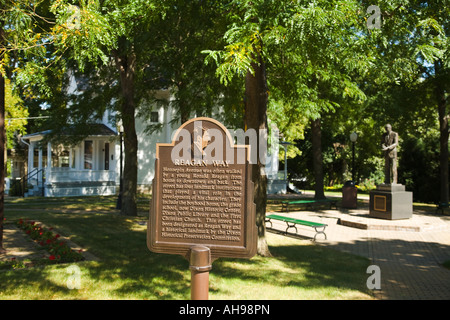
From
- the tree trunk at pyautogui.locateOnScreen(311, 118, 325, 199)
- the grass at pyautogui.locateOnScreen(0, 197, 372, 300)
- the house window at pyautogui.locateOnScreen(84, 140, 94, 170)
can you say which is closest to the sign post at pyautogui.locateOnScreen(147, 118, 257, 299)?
the grass at pyautogui.locateOnScreen(0, 197, 372, 300)

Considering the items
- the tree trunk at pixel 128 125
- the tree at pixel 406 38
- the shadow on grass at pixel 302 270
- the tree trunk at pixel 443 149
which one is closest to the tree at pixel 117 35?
the tree trunk at pixel 128 125

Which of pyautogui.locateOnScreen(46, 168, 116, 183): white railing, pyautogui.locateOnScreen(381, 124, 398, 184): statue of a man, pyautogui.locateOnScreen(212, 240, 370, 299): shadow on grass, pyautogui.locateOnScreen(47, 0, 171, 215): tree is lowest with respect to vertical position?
pyautogui.locateOnScreen(212, 240, 370, 299): shadow on grass

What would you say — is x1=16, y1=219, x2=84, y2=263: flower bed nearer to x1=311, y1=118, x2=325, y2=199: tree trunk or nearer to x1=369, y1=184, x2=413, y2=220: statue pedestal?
x1=369, y1=184, x2=413, y2=220: statue pedestal

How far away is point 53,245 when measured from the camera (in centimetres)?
919

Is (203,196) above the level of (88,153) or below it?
below

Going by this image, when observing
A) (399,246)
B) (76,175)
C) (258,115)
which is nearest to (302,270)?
(258,115)

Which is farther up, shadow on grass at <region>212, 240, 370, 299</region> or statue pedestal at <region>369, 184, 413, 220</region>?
statue pedestal at <region>369, 184, 413, 220</region>

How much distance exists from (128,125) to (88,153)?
1739cm

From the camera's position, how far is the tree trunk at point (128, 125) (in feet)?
48.7

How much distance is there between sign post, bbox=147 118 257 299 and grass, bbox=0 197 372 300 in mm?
2200

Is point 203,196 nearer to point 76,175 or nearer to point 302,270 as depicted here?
point 302,270

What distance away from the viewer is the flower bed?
8.21m

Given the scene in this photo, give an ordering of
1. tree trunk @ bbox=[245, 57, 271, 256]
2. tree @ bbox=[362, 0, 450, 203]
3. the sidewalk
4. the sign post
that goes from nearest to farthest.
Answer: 1. the sign post
2. the sidewalk
3. tree @ bbox=[362, 0, 450, 203]
4. tree trunk @ bbox=[245, 57, 271, 256]

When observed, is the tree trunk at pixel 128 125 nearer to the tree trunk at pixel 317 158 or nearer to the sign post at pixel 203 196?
the sign post at pixel 203 196
